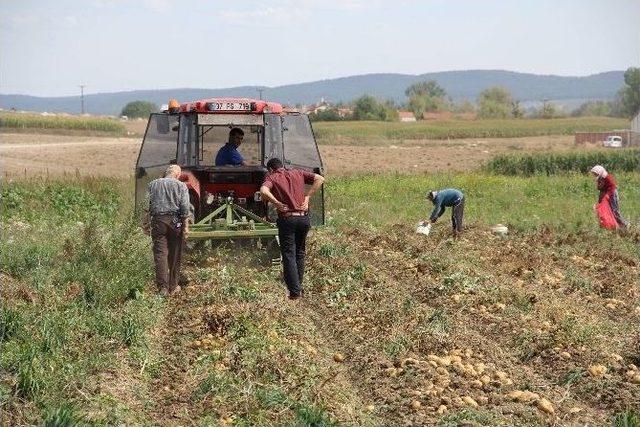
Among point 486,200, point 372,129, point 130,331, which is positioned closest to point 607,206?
point 486,200

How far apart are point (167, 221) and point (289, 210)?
1.50 m

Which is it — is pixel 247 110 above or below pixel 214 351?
above

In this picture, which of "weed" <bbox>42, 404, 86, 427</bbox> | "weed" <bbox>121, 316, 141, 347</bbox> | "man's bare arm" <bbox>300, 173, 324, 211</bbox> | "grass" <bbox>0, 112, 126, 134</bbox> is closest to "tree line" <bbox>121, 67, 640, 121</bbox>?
"grass" <bbox>0, 112, 126, 134</bbox>

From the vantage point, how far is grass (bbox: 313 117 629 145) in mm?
59906

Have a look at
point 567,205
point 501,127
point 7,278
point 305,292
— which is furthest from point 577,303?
point 501,127

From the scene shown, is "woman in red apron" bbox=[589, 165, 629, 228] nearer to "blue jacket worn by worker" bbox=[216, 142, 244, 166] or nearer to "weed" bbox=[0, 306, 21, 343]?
"blue jacket worn by worker" bbox=[216, 142, 244, 166]

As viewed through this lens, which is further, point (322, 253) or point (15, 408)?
point (322, 253)

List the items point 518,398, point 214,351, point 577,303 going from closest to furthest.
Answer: point 518,398, point 214,351, point 577,303

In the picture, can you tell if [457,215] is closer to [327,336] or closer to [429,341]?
[327,336]

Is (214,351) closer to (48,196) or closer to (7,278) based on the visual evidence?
(7,278)

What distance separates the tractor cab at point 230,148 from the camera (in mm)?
12125

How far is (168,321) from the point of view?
9352 mm

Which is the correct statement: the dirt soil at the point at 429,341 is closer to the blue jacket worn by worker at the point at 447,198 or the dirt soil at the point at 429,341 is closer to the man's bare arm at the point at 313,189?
the man's bare arm at the point at 313,189

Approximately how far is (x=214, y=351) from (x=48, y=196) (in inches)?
509
